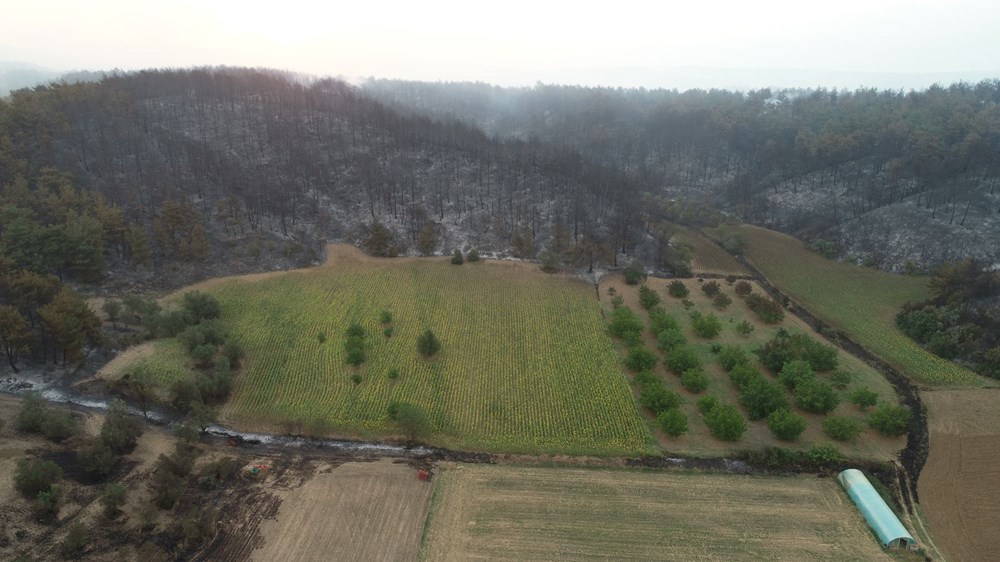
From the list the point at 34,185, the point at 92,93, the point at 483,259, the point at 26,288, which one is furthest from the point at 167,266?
the point at 92,93

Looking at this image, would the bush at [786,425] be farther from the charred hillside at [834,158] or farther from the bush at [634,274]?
the charred hillside at [834,158]

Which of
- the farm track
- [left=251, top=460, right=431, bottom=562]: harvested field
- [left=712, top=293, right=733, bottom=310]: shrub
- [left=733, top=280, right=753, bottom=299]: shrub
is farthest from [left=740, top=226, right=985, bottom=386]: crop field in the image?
[left=251, top=460, right=431, bottom=562]: harvested field

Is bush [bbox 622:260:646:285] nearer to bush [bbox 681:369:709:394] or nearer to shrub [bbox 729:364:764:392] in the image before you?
shrub [bbox 729:364:764:392]

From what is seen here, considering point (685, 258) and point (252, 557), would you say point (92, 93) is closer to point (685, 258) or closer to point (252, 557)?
point (252, 557)

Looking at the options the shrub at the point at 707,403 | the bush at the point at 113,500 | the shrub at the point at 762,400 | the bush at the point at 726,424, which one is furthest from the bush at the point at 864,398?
the bush at the point at 113,500

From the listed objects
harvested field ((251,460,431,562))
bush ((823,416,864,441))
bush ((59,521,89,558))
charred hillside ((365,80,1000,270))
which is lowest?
harvested field ((251,460,431,562))

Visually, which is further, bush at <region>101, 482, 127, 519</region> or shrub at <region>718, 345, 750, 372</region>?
shrub at <region>718, 345, 750, 372</region>
